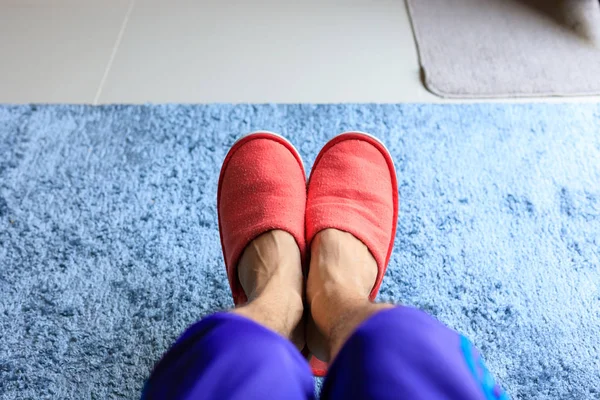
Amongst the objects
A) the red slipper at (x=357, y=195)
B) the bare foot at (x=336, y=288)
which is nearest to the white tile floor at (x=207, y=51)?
the red slipper at (x=357, y=195)

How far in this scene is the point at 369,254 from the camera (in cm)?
76

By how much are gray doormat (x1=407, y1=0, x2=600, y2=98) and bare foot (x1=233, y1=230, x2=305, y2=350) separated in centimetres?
53

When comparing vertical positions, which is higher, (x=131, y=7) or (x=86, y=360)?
(x=131, y=7)

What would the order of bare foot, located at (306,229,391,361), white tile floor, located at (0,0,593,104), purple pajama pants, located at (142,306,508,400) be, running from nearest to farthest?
purple pajama pants, located at (142,306,508,400), bare foot, located at (306,229,391,361), white tile floor, located at (0,0,593,104)

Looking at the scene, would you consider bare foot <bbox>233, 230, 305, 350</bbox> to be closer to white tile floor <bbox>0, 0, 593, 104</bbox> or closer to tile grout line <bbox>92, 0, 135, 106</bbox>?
white tile floor <bbox>0, 0, 593, 104</bbox>

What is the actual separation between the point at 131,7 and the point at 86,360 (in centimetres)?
84

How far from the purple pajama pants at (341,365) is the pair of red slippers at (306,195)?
261 millimetres

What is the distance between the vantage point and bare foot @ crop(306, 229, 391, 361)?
57cm

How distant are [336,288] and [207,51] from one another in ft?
2.25

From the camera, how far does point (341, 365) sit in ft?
1.52

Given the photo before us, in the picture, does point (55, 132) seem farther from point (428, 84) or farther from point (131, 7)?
point (428, 84)

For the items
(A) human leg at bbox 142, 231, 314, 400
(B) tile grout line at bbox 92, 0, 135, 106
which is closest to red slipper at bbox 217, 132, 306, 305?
(A) human leg at bbox 142, 231, 314, 400

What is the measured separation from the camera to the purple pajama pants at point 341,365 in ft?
1.41

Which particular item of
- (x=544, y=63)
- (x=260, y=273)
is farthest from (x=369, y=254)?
(x=544, y=63)
